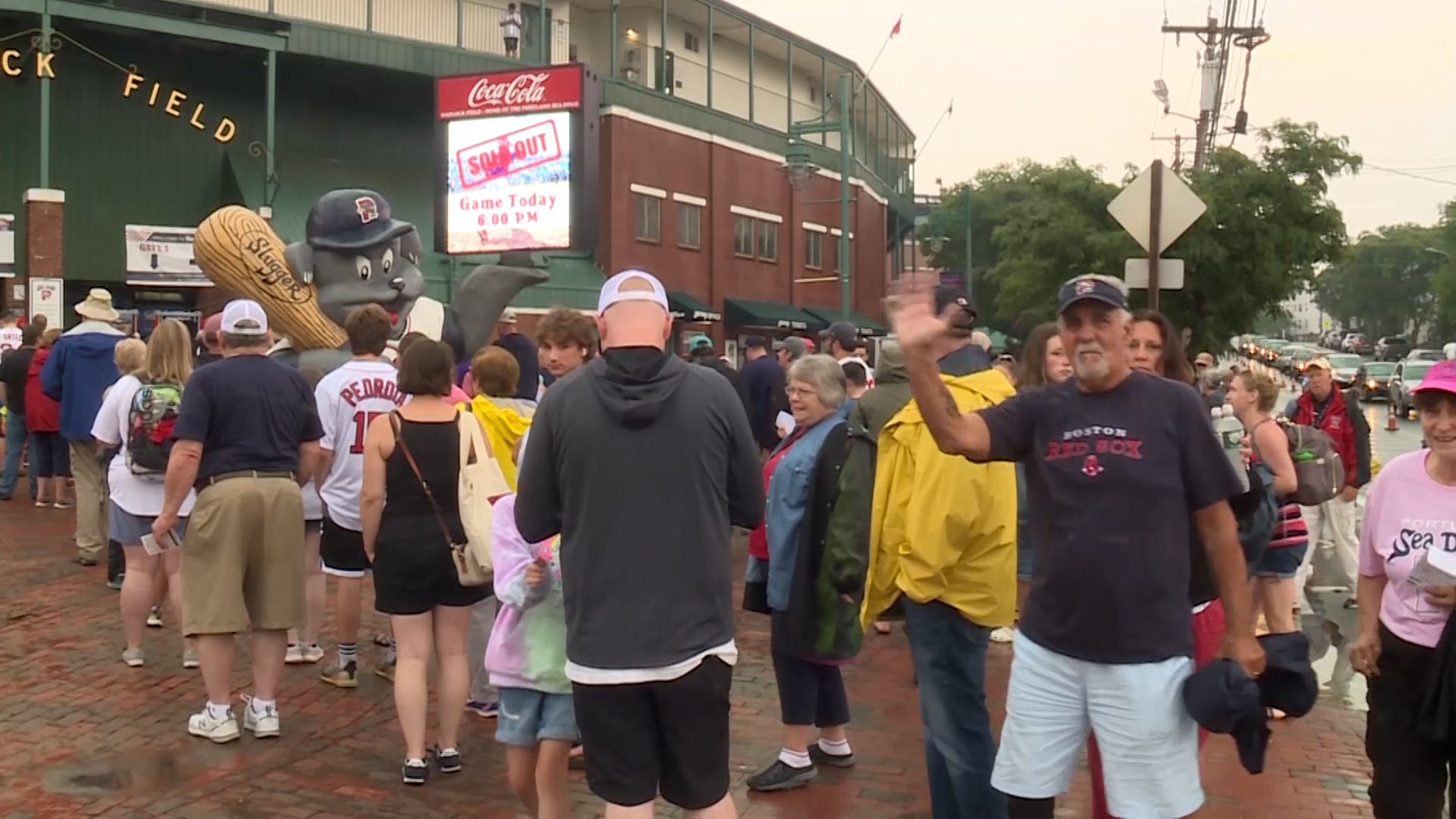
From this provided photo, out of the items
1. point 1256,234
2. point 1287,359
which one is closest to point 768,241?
point 1256,234

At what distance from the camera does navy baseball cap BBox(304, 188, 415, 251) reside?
9.36m

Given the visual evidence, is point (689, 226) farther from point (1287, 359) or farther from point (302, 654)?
point (1287, 359)

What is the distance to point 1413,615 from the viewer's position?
13.4 ft

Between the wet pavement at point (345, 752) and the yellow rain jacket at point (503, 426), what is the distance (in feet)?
4.45

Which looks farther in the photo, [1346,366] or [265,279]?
[1346,366]

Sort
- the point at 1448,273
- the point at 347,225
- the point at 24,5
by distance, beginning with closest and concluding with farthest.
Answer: the point at 347,225 → the point at 24,5 → the point at 1448,273

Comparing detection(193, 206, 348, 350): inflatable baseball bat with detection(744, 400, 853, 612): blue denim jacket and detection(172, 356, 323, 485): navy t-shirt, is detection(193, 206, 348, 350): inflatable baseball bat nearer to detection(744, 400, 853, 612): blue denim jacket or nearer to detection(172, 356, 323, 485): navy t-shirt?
detection(172, 356, 323, 485): navy t-shirt

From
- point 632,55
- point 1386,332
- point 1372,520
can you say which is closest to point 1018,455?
point 1372,520

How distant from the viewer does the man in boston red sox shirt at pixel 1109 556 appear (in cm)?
348

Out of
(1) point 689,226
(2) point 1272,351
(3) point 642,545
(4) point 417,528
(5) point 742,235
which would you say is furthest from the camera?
(2) point 1272,351

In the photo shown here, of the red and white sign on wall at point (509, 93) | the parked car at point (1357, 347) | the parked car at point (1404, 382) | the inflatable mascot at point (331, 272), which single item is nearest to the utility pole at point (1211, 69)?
the parked car at point (1404, 382)

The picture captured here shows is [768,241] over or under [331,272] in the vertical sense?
over

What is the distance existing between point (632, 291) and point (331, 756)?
3210mm

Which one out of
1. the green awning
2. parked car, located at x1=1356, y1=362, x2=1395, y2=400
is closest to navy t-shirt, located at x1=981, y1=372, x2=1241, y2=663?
the green awning
